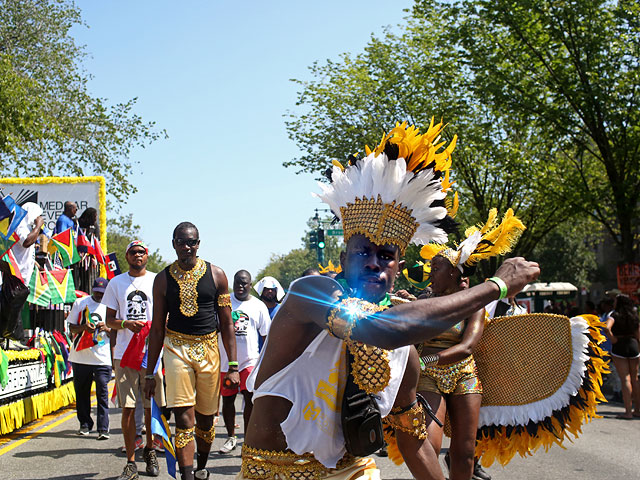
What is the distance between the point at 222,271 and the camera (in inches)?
254

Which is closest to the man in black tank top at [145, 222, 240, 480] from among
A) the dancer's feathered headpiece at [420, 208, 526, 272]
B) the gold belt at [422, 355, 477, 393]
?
the dancer's feathered headpiece at [420, 208, 526, 272]

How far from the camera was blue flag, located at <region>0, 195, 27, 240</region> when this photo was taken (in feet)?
31.7

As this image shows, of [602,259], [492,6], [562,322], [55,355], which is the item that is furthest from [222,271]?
[602,259]

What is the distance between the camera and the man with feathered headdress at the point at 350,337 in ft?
8.69

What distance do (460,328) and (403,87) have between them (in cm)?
2281

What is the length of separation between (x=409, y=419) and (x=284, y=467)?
66cm

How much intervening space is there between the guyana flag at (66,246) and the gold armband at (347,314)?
11351mm

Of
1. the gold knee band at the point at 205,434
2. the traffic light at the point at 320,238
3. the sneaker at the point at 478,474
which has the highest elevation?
the traffic light at the point at 320,238

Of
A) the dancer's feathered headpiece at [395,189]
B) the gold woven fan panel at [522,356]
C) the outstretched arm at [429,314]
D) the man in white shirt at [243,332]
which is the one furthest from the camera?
the man in white shirt at [243,332]

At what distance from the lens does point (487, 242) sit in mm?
5039

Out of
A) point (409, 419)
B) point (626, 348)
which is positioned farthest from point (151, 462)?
point (626, 348)

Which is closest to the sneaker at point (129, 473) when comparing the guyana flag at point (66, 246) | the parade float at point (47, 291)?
the parade float at point (47, 291)

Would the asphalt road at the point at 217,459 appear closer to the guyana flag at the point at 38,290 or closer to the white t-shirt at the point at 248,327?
the white t-shirt at the point at 248,327

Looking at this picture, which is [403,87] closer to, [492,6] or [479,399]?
A: [492,6]
